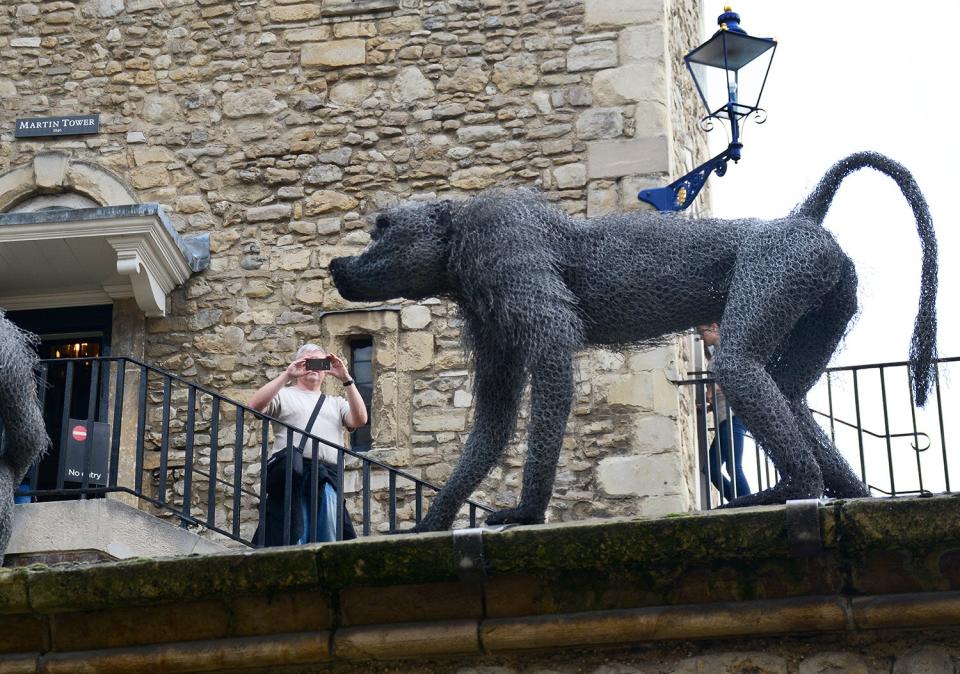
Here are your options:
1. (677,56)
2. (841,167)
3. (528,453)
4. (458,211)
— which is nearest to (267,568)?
(528,453)

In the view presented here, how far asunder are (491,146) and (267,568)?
6.71 meters

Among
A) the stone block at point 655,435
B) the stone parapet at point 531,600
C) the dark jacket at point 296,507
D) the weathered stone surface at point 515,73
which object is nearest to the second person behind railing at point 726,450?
the stone block at point 655,435

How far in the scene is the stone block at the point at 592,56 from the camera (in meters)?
12.5

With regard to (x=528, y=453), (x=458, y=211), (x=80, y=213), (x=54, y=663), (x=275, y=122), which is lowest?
(x=54, y=663)

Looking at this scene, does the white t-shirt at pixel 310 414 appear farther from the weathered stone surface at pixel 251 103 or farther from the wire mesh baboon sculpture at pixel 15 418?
the weathered stone surface at pixel 251 103

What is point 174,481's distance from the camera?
38.8ft

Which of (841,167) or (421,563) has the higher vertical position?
(841,167)

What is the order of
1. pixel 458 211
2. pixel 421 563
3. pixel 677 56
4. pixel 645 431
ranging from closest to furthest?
pixel 421 563, pixel 458 211, pixel 645 431, pixel 677 56

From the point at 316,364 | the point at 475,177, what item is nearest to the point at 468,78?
the point at 475,177

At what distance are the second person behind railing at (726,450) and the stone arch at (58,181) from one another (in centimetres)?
425

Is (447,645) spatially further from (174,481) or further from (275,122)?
(275,122)

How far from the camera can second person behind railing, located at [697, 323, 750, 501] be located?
10578mm

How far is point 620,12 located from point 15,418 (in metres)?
6.48

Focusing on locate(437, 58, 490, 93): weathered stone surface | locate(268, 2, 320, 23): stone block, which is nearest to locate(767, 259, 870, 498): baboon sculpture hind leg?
locate(437, 58, 490, 93): weathered stone surface
